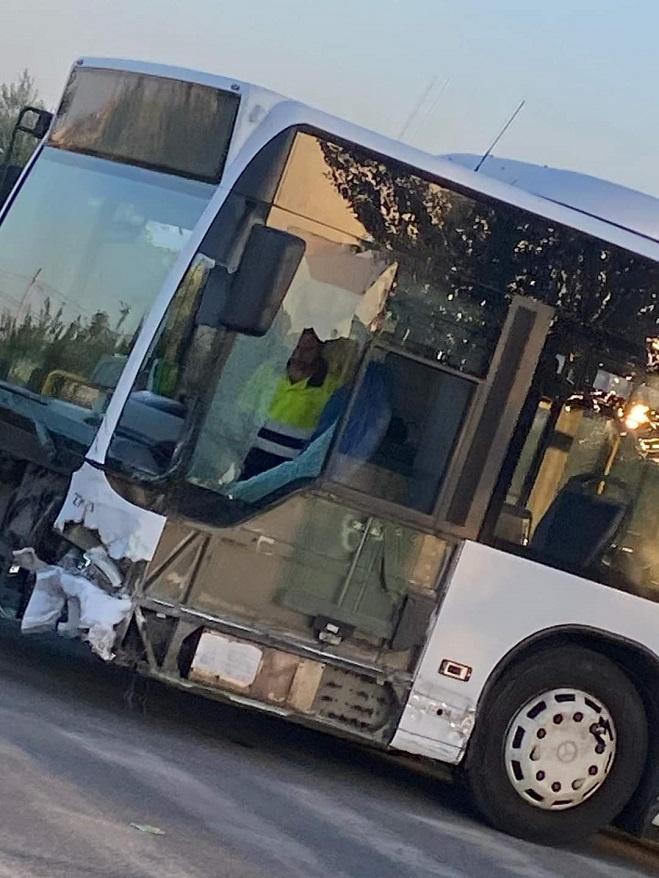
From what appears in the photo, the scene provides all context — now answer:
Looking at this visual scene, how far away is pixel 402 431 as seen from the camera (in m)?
8.91

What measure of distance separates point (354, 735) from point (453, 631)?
725 mm

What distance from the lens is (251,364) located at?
28.3 feet

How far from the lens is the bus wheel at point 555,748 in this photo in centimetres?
930

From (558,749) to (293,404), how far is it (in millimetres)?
2328

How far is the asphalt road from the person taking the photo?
6.71 metres

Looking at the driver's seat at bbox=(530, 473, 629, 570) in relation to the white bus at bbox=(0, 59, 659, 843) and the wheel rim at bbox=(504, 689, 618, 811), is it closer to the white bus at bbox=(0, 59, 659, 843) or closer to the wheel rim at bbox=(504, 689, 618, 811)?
the white bus at bbox=(0, 59, 659, 843)

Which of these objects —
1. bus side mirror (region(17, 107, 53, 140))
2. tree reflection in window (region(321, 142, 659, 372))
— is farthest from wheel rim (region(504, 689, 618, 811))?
bus side mirror (region(17, 107, 53, 140))

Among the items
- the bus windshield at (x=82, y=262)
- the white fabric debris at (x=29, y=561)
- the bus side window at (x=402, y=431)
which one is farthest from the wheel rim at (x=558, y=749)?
the bus windshield at (x=82, y=262)

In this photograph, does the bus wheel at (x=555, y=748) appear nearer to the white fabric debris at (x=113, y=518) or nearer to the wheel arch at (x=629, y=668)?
the wheel arch at (x=629, y=668)

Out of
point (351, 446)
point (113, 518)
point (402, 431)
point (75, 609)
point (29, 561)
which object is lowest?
point (75, 609)

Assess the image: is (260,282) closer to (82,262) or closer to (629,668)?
(82,262)

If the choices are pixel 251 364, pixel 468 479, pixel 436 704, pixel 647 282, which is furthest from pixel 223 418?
pixel 647 282

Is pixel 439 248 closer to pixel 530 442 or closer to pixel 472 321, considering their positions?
pixel 472 321

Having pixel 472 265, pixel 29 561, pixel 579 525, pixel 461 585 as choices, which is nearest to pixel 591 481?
pixel 579 525
